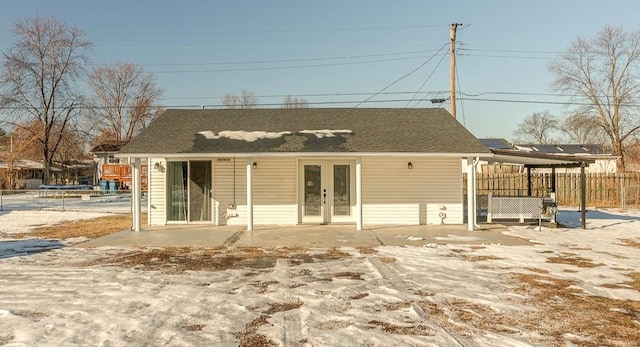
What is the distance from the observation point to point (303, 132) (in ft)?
44.6

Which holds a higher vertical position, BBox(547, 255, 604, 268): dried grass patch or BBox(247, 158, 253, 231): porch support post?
BBox(247, 158, 253, 231): porch support post

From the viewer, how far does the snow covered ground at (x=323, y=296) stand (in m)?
4.29

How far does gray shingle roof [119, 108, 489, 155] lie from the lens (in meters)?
12.0

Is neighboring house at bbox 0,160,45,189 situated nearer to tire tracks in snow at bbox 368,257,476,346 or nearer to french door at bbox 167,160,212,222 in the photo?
french door at bbox 167,160,212,222

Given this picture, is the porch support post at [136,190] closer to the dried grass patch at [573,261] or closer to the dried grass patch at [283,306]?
the dried grass patch at [283,306]

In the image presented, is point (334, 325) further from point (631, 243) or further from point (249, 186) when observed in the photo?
point (631, 243)

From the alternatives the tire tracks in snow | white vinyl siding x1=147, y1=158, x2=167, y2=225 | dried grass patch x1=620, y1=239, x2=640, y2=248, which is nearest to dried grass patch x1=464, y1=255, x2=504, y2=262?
the tire tracks in snow

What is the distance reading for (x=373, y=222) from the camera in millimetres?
13742

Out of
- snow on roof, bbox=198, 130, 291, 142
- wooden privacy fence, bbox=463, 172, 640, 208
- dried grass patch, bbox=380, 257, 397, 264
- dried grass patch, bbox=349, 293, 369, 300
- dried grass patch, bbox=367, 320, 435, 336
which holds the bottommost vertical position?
dried grass patch, bbox=380, 257, 397, 264

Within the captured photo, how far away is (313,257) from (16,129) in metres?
44.7

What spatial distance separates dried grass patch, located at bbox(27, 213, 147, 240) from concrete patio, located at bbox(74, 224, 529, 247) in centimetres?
116

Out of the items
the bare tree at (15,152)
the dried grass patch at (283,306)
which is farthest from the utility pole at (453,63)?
the bare tree at (15,152)

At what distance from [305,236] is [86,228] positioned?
7551 mm

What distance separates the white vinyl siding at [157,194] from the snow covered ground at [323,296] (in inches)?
160
